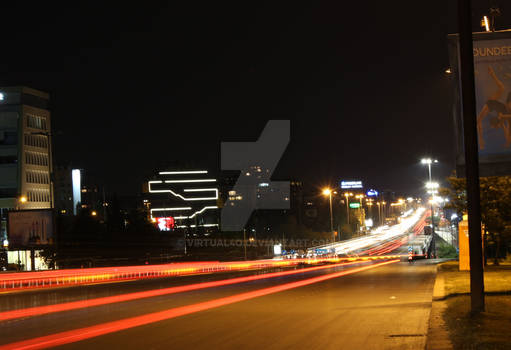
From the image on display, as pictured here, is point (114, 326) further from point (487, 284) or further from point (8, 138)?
point (8, 138)

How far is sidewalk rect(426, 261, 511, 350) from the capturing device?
10688 millimetres

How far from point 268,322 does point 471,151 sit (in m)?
5.83

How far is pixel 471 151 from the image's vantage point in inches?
514

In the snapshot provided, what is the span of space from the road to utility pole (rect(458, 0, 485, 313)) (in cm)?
163

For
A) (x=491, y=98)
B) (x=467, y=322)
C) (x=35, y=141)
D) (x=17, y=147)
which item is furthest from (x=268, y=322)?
(x=35, y=141)

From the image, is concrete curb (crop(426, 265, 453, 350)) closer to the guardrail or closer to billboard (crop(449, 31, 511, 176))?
billboard (crop(449, 31, 511, 176))

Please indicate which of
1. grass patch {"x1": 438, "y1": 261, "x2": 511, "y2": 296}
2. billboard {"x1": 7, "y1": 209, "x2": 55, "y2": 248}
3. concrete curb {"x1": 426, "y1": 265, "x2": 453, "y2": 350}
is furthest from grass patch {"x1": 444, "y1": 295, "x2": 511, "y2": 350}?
billboard {"x1": 7, "y1": 209, "x2": 55, "y2": 248}

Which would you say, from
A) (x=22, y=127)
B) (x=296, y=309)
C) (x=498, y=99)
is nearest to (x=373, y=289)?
→ (x=296, y=309)

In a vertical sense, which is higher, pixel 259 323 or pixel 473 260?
pixel 473 260

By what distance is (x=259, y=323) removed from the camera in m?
14.7

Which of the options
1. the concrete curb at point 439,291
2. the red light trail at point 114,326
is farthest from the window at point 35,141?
the concrete curb at point 439,291

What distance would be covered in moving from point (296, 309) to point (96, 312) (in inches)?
213

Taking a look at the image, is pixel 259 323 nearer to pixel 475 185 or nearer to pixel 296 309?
pixel 296 309

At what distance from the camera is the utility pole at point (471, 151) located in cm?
1291
